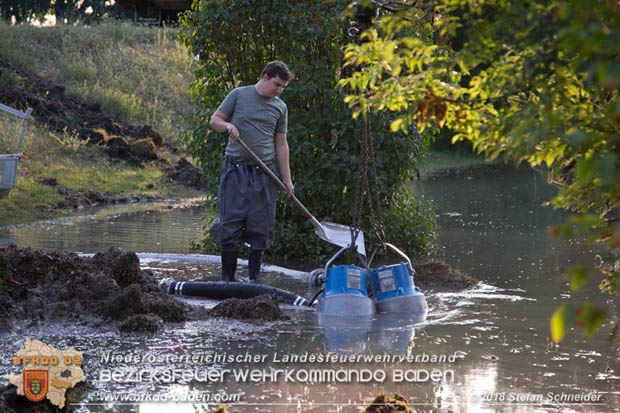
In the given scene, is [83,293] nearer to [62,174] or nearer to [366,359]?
[366,359]

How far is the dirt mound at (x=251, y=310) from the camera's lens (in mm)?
5934

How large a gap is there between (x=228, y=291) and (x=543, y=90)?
14.2 ft

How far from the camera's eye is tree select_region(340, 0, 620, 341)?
1944mm

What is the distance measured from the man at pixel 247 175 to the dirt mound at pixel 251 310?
1.18 metres

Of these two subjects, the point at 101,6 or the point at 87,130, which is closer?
the point at 87,130

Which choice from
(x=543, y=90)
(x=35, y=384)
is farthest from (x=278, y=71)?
(x=543, y=90)

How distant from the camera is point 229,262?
7.24 meters

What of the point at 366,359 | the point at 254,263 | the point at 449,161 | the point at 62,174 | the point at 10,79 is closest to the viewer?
the point at 366,359

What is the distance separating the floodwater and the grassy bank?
25.8 ft

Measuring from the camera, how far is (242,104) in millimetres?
7188

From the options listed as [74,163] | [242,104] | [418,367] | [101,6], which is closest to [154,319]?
[418,367]

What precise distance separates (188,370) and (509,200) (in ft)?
43.2

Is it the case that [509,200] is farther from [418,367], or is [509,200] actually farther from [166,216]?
[418,367]

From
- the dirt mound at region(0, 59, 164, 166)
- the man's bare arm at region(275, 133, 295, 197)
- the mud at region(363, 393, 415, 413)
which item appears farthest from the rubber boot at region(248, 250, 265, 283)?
the dirt mound at region(0, 59, 164, 166)
